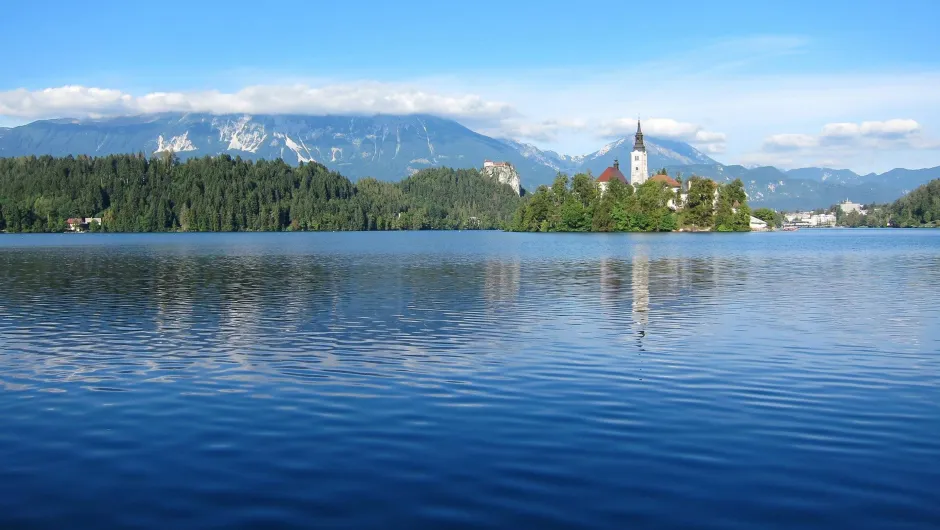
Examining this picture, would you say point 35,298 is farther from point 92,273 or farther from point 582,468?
point 582,468

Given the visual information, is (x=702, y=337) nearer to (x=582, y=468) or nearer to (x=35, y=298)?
(x=582, y=468)

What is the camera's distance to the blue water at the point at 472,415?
1280cm

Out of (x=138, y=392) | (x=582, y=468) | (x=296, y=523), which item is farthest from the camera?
(x=138, y=392)

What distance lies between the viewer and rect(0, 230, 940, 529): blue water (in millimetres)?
12797

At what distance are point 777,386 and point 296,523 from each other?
14053 millimetres

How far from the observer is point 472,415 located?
18.4 meters

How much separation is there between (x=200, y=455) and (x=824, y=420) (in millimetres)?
12778

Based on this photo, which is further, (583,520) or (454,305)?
(454,305)

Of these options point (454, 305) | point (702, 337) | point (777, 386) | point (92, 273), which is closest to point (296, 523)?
point (777, 386)

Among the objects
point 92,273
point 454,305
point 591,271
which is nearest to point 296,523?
point 454,305

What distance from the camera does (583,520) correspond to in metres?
12.1

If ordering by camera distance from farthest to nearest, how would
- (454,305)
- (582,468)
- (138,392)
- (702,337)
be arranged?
(454,305), (702,337), (138,392), (582,468)

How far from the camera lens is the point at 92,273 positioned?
66438mm

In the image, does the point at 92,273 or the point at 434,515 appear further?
the point at 92,273
